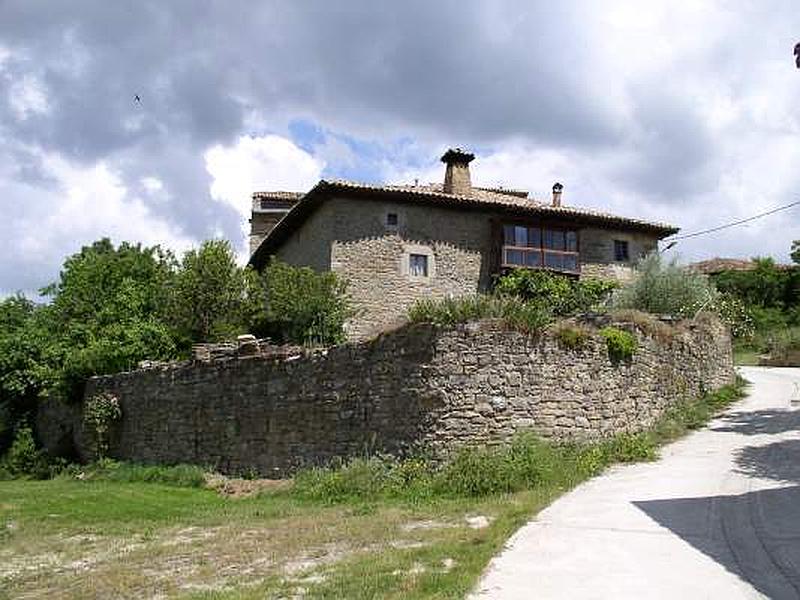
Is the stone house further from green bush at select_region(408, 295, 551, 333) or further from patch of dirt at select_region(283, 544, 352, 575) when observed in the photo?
patch of dirt at select_region(283, 544, 352, 575)

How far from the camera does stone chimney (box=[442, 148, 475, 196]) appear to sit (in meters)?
32.5

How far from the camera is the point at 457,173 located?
108 feet

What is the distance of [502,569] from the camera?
742cm

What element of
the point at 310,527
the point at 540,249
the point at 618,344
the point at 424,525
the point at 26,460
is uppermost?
the point at 540,249

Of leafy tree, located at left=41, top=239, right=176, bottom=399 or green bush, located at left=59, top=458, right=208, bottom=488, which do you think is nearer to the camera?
green bush, located at left=59, top=458, right=208, bottom=488

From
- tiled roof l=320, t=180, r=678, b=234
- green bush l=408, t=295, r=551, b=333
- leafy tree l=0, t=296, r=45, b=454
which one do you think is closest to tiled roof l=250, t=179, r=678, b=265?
tiled roof l=320, t=180, r=678, b=234

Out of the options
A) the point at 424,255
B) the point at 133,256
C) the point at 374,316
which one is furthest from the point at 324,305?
the point at 133,256

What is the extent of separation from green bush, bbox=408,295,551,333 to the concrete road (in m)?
3.01

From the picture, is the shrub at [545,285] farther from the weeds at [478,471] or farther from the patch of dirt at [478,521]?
the patch of dirt at [478,521]

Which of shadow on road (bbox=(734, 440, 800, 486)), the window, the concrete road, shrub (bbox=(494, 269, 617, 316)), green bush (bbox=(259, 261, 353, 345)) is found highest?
the window

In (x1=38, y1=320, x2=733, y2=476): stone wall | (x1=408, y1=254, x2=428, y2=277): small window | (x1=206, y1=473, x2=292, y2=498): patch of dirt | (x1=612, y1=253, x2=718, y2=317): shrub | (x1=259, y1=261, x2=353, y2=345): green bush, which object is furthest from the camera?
(x1=408, y1=254, x2=428, y2=277): small window

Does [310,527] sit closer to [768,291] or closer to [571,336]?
[571,336]

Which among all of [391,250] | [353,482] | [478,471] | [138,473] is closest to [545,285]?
[391,250]

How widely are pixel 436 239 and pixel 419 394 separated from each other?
54.3 feet
